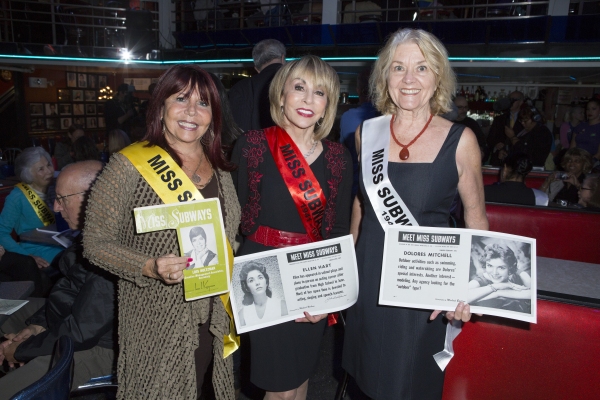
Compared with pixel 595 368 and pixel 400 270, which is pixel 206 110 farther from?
pixel 595 368

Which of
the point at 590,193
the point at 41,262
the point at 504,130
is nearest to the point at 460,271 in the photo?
the point at 590,193

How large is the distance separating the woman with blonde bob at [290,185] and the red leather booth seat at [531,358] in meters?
0.73

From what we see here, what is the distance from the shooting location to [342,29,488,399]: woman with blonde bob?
1.69m

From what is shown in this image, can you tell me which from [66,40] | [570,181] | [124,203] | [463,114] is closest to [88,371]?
[124,203]

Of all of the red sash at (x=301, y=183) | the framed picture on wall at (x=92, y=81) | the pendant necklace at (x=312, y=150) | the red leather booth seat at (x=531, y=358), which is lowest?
the red leather booth seat at (x=531, y=358)

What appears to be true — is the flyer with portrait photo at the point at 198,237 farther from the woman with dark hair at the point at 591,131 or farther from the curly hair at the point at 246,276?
the woman with dark hair at the point at 591,131

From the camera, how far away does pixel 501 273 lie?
5.06 feet

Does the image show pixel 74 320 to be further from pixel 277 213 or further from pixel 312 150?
pixel 312 150

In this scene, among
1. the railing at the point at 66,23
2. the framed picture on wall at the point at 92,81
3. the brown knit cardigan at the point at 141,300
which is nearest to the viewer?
the brown knit cardigan at the point at 141,300

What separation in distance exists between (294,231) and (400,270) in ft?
1.50

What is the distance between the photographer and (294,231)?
184 cm

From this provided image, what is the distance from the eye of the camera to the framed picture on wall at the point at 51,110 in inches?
494

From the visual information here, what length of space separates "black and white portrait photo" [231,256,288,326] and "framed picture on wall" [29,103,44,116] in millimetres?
12909

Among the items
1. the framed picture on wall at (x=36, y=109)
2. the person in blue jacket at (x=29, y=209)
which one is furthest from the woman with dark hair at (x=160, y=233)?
the framed picture on wall at (x=36, y=109)
